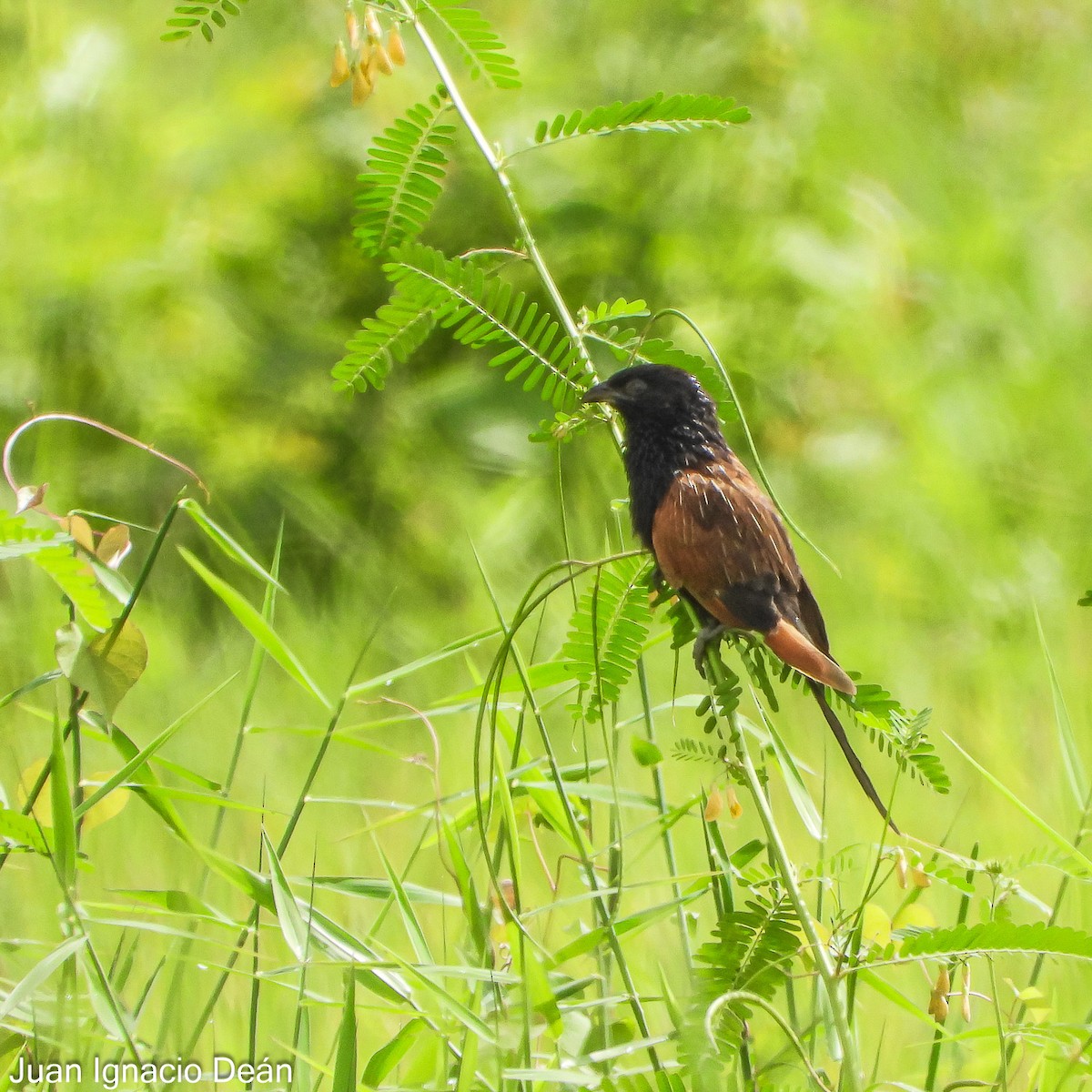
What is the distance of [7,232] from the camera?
3.78m

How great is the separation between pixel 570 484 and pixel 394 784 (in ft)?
3.95

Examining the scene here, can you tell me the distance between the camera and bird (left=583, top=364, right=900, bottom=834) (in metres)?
1.26

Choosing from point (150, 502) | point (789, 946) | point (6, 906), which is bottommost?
point (6, 906)

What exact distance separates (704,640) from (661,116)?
1.80 feet

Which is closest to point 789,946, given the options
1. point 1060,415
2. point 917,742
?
point 917,742

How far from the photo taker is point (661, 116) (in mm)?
1277

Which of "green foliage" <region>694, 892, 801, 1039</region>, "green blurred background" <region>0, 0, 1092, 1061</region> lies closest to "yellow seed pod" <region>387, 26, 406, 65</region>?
"green foliage" <region>694, 892, 801, 1039</region>

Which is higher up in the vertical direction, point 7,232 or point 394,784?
point 7,232

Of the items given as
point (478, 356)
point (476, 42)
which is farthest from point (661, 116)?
point (478, 356)

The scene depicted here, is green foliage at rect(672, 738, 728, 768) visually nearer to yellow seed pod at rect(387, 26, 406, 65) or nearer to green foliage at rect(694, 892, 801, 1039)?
green foliage at rect(694, 892, 801, 1039)

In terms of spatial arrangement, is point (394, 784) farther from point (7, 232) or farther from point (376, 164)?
point (7, 232)

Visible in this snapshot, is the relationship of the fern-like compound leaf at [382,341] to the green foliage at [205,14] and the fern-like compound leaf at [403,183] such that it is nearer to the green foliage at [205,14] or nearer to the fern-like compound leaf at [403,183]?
the fern-like compound leaf at [403,183]

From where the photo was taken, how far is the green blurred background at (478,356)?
3.62 m

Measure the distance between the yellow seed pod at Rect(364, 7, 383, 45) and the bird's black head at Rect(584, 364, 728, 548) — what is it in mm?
515
